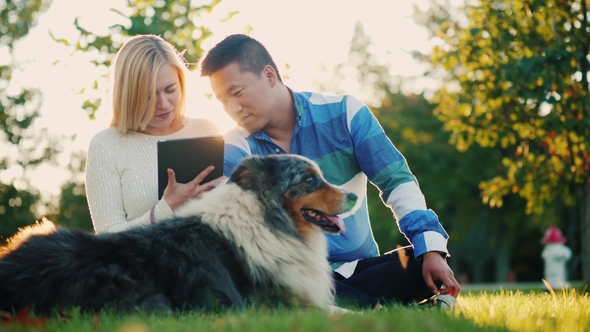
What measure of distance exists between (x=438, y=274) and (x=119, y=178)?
2.70 m

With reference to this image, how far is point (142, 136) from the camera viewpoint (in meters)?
5.71

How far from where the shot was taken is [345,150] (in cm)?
541

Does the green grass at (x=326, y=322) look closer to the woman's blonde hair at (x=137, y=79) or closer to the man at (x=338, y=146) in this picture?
the man at (x=338, y=146)

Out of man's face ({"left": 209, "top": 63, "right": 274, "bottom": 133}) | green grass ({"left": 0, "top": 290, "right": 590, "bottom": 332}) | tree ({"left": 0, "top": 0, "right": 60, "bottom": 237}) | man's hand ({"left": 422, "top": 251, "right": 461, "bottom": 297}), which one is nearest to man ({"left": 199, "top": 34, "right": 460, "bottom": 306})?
man's face ({"left": 209, "top": 63, "right": 274, "bottom": 133})

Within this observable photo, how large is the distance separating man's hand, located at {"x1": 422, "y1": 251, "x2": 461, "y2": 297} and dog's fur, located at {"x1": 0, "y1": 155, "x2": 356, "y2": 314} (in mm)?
684

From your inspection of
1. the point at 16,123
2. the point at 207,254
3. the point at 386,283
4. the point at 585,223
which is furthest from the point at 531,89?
the point at 16,123

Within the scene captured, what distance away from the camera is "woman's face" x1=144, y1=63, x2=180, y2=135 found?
552 cm

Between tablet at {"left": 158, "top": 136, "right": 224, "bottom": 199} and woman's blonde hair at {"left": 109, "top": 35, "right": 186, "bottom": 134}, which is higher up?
woman's blonde hair at {"left": 109, "top": 35, "right": 186, "bottom": 134}

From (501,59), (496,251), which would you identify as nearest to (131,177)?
(501,59)

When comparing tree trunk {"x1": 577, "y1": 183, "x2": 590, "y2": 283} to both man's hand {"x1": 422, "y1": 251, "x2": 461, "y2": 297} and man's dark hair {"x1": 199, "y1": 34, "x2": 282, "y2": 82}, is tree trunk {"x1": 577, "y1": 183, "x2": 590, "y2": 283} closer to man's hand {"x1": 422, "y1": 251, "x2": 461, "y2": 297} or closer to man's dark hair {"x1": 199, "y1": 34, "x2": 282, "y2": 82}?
man's hand {"x1": 422, "y1": 251, "x2": 461, "y2": 297}

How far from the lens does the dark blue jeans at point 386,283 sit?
493 cm

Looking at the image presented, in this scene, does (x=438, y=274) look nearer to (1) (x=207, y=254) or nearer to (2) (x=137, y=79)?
(1) (x=207, y=254)

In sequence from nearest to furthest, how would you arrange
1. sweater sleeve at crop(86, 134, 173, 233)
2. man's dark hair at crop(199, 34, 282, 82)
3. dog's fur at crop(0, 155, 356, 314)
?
1. dog's fur at crop(0, 155, 356, 314)
2. sweater sleeve at crop(86, 134, 173, 233)
3. man's dark hair at crop(199, 34, 282, 82)

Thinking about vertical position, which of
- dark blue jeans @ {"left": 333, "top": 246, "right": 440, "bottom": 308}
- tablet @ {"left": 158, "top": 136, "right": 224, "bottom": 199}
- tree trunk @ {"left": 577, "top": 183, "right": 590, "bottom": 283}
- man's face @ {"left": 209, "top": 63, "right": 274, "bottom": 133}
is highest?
man's face @ {"left": 209, "top": 63, "right": 274, "bottom": 133}
